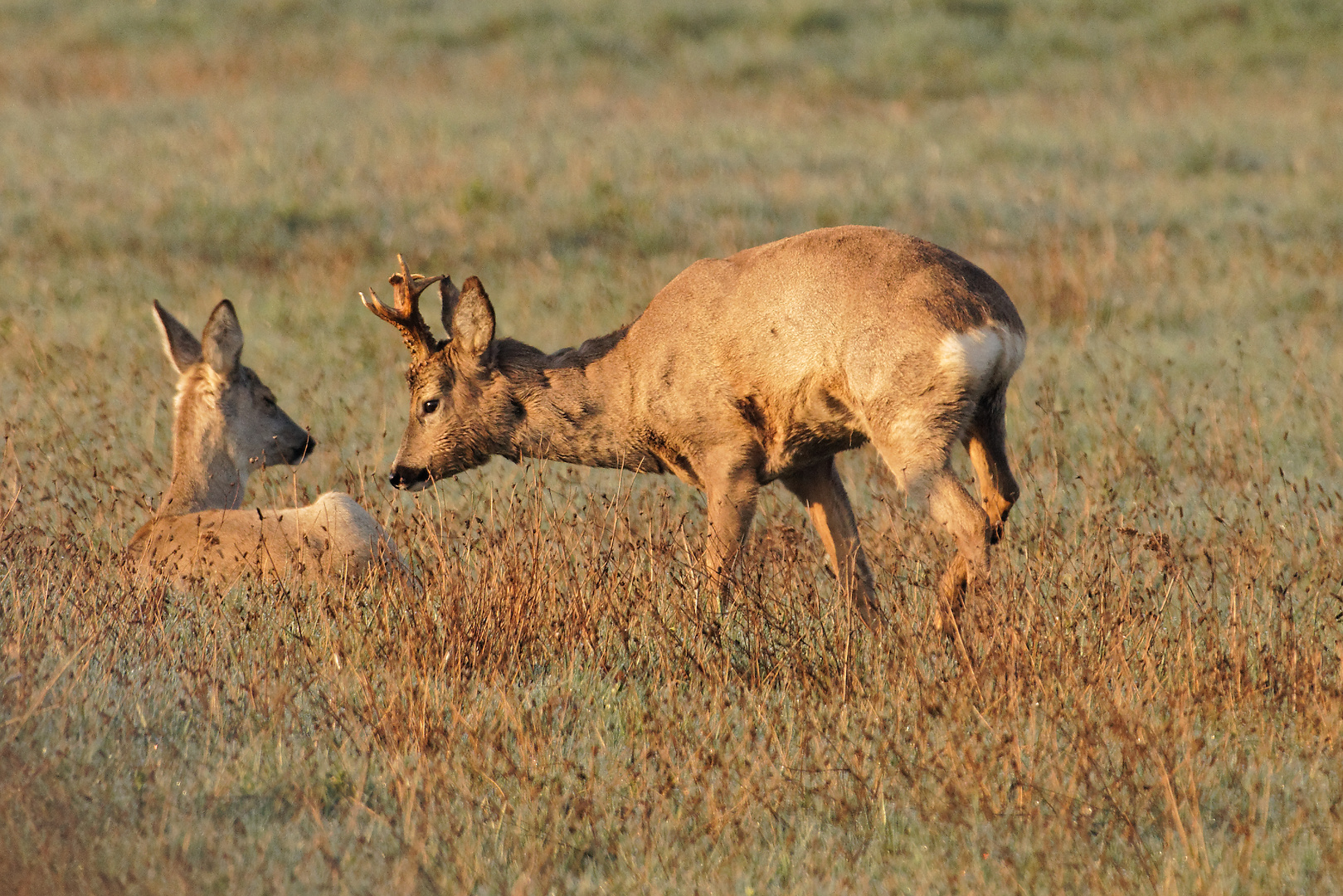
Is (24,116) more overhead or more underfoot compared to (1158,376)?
more overhead

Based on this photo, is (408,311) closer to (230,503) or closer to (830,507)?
(230,503)

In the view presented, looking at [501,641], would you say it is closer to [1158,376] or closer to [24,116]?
[1158,376]

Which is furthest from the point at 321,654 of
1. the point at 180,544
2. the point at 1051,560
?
the point at 1051,560

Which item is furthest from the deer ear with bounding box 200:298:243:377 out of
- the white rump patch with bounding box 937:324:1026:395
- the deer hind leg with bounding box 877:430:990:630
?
the white rump patch with bounding box 937:324:1026:395

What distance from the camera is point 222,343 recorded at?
7293 mm

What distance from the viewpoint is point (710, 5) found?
32719mm

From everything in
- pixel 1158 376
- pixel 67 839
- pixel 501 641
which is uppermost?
pixel 67 839

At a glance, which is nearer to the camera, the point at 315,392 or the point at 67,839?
the point at 67,839

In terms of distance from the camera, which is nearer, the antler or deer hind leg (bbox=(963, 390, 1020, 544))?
deer hind leg (bbox=(963, 390, 1020, 544))

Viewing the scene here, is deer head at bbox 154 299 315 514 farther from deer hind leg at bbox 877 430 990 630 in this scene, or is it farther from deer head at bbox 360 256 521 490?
deer hind leg at bbox 877 430 990 630

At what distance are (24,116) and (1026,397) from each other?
57.0 feet

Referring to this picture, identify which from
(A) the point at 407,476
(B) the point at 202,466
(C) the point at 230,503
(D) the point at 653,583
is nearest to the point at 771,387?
(D) the point at 653,583

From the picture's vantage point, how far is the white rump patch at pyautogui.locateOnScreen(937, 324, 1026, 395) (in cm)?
552

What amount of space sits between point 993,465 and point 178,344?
13.2 feet
